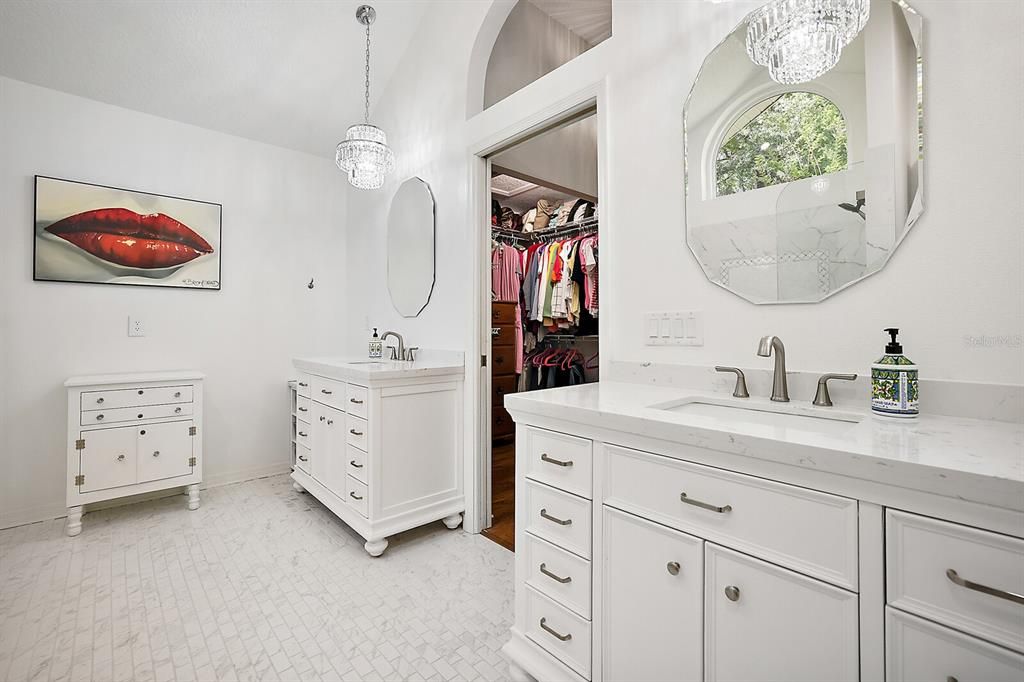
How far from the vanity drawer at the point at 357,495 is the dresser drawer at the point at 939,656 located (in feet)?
6.60

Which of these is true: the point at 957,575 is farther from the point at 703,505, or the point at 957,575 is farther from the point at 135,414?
the point at 135,414

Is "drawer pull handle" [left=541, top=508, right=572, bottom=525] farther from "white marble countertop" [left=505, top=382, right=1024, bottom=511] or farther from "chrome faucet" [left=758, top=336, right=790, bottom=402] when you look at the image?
"chrome faucet" [left=758, top=336, right=790, bottom=402]

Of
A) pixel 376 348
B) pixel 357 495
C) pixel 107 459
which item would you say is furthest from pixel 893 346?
pixel 107 459

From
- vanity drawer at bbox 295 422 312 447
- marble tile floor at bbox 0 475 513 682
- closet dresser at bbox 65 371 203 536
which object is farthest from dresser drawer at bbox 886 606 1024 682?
closet dresser at bbox 65 371 203 536

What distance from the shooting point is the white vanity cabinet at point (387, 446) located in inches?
87.4

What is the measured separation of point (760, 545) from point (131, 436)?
320 cm

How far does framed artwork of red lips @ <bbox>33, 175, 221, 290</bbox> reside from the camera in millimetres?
2660

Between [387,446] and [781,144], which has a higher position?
[781,144]

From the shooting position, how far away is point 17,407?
8.45ft

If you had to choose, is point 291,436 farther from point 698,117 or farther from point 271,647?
point 698,117

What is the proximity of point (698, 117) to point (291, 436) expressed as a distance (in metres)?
3.43

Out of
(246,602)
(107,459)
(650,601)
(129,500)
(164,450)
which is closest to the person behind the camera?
(650,601)

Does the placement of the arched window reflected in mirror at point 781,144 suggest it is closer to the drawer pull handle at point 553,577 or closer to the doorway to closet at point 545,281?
the drawer pull handle at point 553,577

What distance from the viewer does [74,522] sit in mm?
2436
